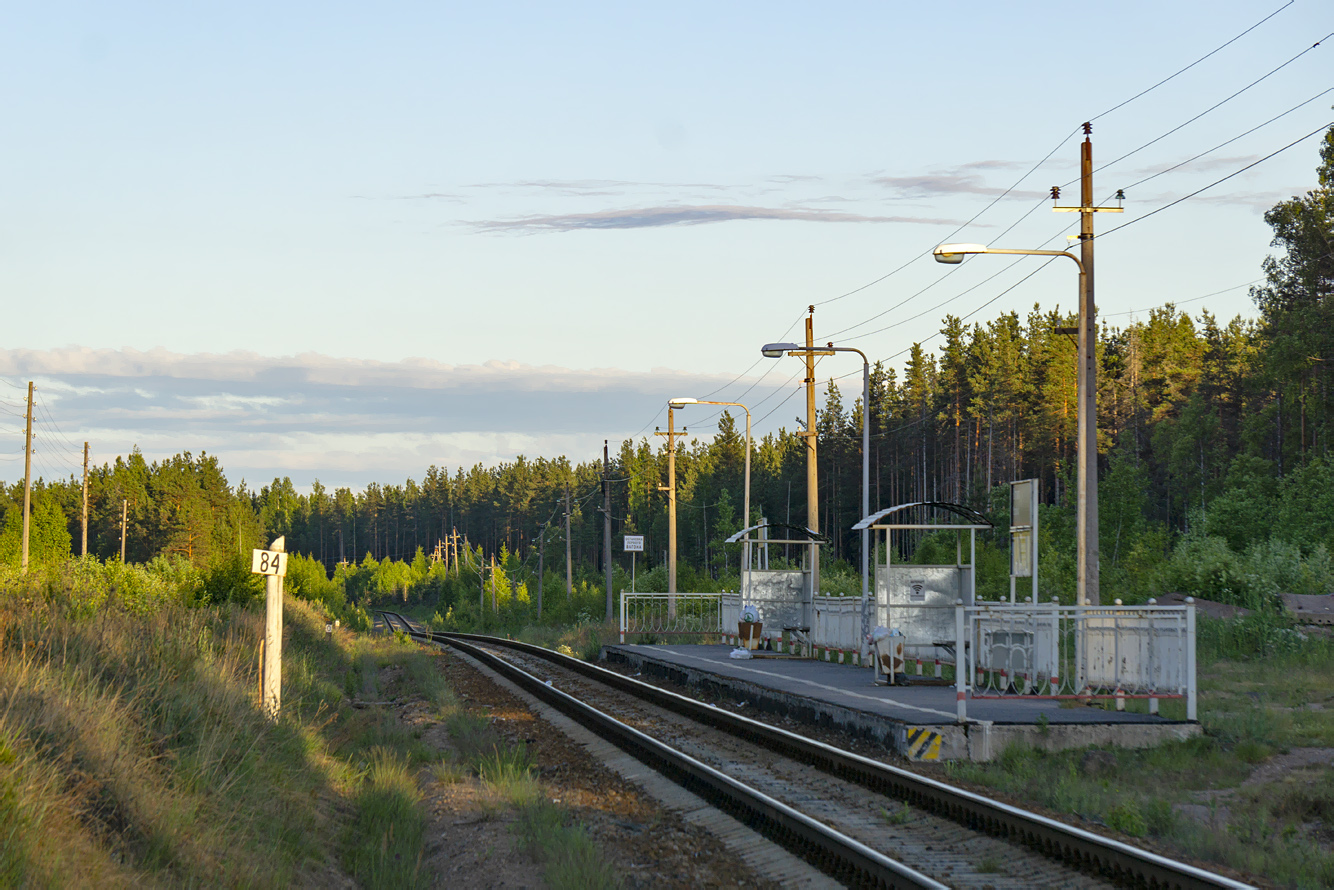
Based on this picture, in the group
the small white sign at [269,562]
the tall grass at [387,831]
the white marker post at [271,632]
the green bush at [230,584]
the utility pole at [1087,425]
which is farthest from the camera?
the green bush at [230,584]

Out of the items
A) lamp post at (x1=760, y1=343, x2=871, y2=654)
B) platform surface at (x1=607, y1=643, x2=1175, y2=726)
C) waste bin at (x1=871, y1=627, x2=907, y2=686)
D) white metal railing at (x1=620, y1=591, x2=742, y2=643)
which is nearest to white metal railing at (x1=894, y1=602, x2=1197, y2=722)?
platform surface at (x1=607, y1=643, x2=1175, y2=726)

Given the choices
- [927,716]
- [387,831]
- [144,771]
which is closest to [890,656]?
[927,716]

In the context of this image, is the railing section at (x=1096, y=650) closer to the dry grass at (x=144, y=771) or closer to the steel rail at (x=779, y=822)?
the steel rail at (x=779, y=822)

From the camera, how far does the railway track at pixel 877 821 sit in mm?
7946

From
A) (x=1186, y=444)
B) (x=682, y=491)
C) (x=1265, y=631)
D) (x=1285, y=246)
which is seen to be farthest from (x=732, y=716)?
(x=682, y=491)

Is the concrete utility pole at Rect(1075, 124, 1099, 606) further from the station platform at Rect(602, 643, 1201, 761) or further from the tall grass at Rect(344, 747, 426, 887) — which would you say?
the tall grass at Rect(344, 747, 426, 887)

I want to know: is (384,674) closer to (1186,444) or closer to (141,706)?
(141,706)

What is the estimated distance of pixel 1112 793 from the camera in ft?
36.3

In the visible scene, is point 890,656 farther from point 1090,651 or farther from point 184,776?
point 184,776

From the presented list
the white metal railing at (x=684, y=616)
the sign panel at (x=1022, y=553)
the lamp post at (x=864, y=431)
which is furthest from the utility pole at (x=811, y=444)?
the sign panel at (x=1022, y=553)

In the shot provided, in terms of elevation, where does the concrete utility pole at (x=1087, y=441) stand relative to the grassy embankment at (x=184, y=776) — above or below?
above

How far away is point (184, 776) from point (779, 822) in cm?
490

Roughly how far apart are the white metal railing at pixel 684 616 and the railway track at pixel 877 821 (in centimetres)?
1544

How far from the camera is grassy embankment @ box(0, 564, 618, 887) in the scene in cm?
675
